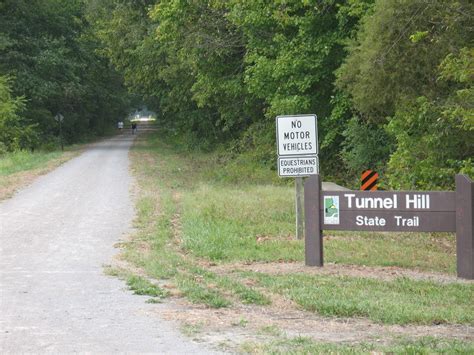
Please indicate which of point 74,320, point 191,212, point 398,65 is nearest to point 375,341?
point 74,320

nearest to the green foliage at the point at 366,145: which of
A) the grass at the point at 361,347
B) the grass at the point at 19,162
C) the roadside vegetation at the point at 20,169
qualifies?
the roadside vegetation at the point at 20,169

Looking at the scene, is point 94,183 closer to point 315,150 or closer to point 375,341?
point 315,150

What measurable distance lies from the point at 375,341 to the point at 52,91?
1809 inches

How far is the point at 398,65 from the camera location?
1756cm

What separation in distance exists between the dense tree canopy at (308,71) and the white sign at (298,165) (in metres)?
4.27

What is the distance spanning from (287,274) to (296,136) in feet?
10.5

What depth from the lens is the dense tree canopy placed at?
56.3 ft

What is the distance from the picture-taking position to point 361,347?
20.1 ft

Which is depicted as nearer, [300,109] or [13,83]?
[300,109]


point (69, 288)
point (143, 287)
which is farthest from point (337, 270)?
point (69, 288)

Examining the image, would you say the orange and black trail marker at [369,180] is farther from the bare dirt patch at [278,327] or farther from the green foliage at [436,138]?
the bare dirt patch at [278,327]

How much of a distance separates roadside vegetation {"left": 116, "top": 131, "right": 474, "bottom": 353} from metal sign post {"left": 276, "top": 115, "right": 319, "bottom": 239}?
132 cm

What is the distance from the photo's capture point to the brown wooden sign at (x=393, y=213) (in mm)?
9805

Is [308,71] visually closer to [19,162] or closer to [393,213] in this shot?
[393,213]
